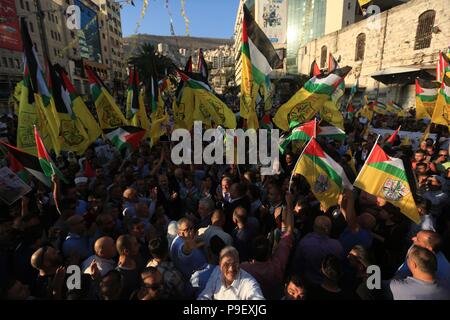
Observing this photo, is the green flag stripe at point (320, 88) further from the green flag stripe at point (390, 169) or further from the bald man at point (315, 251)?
the bald man at point (315, 251)

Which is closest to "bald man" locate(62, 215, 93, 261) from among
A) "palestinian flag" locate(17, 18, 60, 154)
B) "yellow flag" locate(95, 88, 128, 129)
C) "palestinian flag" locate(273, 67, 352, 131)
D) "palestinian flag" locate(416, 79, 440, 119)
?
"palestinian flag" locate(17, 18, 60, 154)

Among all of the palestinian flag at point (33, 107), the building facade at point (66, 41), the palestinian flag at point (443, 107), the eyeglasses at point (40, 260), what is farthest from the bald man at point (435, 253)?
the building facade at point (66, 41)

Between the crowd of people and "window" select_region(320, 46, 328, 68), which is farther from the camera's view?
"window" select_region(320, 46, 328, 68)

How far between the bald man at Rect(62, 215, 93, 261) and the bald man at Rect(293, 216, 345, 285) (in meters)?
2.53

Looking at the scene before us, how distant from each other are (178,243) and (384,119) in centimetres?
1566

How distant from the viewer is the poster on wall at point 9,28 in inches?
1142

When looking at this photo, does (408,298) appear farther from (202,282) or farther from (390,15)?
(390,15)

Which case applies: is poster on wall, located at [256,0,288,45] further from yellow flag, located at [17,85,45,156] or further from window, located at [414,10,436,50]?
yellow flag, located at [17,85,45,156]

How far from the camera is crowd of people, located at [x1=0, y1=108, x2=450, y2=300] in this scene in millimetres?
2326

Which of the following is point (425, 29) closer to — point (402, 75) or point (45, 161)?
point (402, 75)

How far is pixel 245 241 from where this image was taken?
336cm

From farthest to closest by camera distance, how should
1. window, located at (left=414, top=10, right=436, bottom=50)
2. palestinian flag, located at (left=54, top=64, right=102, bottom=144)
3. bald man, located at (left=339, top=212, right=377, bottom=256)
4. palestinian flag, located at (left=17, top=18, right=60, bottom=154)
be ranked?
window, located at (left=414, top=10, right=436, bottom=50), palestinian flag, located at (left=54, top=64, right=102, bottom=144), palestinian flag, located at (left=17, top=18, right=60, bottom=154), bald man, located at (left=339, top=212, right=377, bottom=256)

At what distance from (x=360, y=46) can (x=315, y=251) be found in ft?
106
